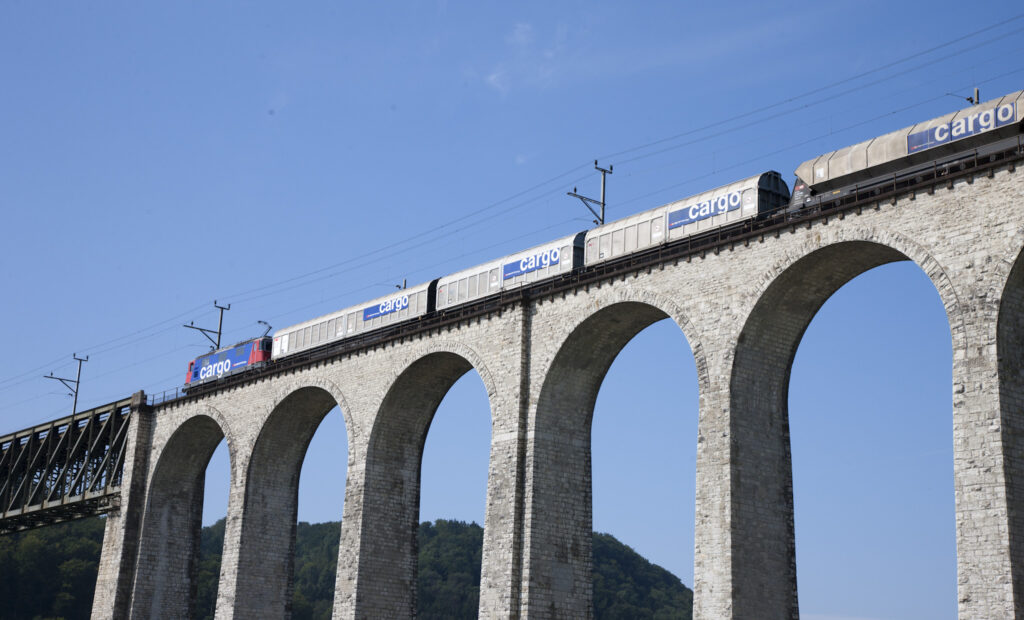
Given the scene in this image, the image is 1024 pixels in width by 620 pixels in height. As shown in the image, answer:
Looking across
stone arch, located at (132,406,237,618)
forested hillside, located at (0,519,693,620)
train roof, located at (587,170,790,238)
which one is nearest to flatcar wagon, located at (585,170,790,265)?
train roof, located at (587,170,790,238)

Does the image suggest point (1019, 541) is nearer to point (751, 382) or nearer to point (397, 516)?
point (751, 382)

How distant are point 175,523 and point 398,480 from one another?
1799cm

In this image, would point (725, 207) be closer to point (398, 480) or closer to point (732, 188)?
point (732, 188)

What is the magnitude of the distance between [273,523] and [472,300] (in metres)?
15.2

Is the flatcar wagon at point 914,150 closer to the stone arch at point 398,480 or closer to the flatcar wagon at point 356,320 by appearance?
the stone arch at point 398,480

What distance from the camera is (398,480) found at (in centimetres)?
4581

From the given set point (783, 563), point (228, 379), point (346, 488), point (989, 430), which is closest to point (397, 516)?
point (346, 488)

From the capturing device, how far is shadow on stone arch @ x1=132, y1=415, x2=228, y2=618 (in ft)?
183

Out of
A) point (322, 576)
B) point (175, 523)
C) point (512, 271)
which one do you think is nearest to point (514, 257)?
point (512, 271)

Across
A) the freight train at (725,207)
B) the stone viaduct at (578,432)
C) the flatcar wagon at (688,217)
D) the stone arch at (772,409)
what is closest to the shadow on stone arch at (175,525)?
the stone viaduct at (578,432)

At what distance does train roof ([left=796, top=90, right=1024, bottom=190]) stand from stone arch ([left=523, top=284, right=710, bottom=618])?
21.8 ft

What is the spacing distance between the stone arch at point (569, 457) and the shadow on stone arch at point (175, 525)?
2350 centimetres

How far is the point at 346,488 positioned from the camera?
45.6 metres

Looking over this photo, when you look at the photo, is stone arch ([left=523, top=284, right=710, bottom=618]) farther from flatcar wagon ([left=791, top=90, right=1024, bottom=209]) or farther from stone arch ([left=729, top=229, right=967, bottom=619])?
flatcar wagon ([left=791, top=90, right=1024, bottom=209])
